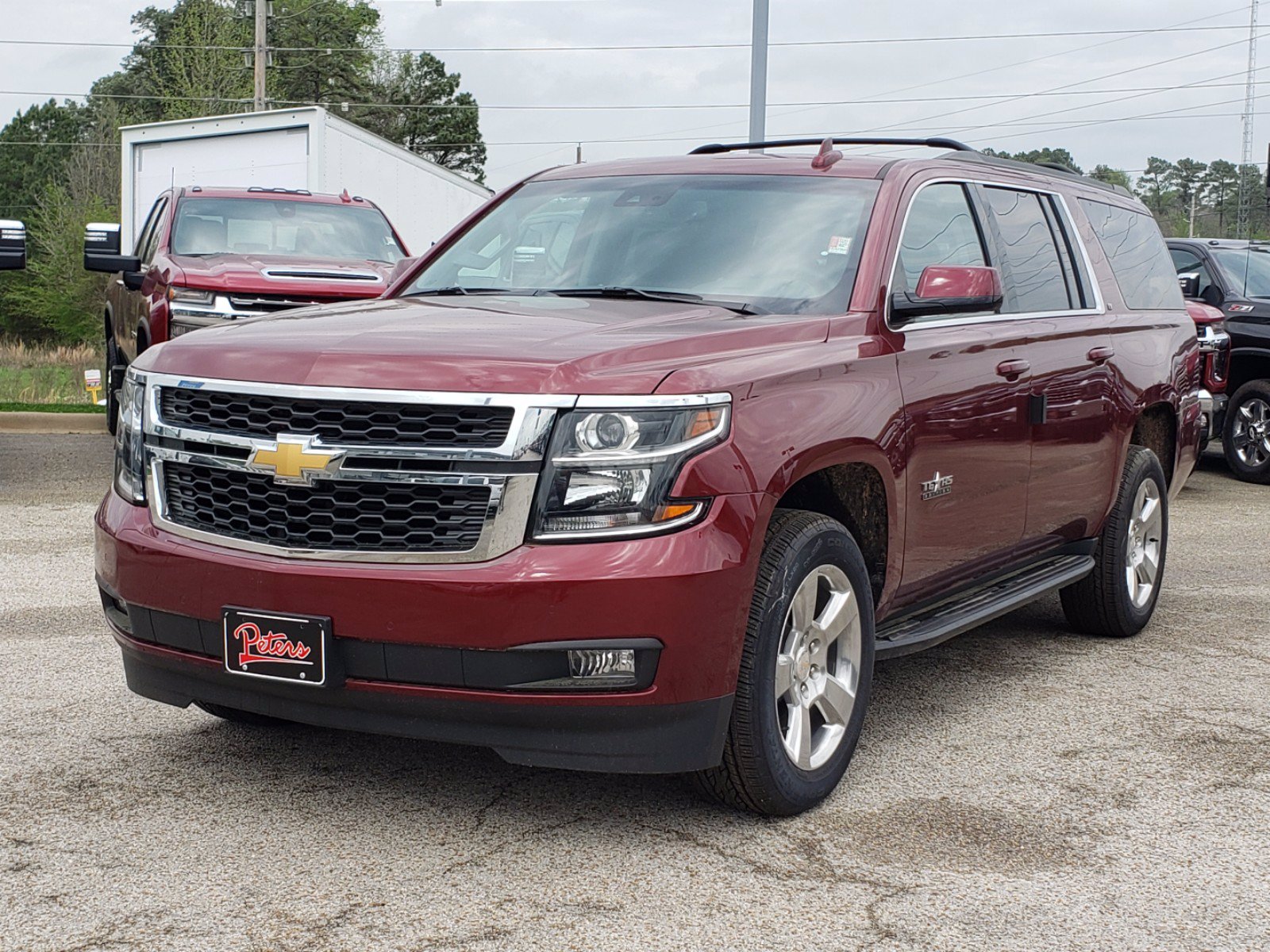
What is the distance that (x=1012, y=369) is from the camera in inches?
208

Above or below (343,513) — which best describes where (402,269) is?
above

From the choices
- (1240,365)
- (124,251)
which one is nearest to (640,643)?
(1240,365)

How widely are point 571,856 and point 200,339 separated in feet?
5.53

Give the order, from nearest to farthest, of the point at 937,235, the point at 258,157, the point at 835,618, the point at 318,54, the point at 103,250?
1. the point at 835,618
2. the point at 937,235
3. the point at 103,250
4. the point at 258,157
5. the point at 318,54

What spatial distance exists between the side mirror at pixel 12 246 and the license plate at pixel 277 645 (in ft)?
23.2

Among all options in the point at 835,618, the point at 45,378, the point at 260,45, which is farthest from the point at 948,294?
the point at 260,45

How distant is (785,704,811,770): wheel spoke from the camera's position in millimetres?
4148

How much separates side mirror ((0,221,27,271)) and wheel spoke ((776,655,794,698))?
7.55 metres

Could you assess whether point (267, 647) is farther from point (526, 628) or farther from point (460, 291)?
point (460, 291)

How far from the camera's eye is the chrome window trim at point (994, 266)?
482cm

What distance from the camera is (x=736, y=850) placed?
3.94 metres

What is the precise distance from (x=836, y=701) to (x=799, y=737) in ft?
0.66

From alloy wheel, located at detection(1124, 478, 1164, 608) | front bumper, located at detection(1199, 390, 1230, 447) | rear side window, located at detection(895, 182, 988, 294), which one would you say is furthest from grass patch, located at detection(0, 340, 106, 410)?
rear side window, located at detection(895, 182, 988, 294)

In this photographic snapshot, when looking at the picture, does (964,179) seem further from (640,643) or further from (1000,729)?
(640,643)
